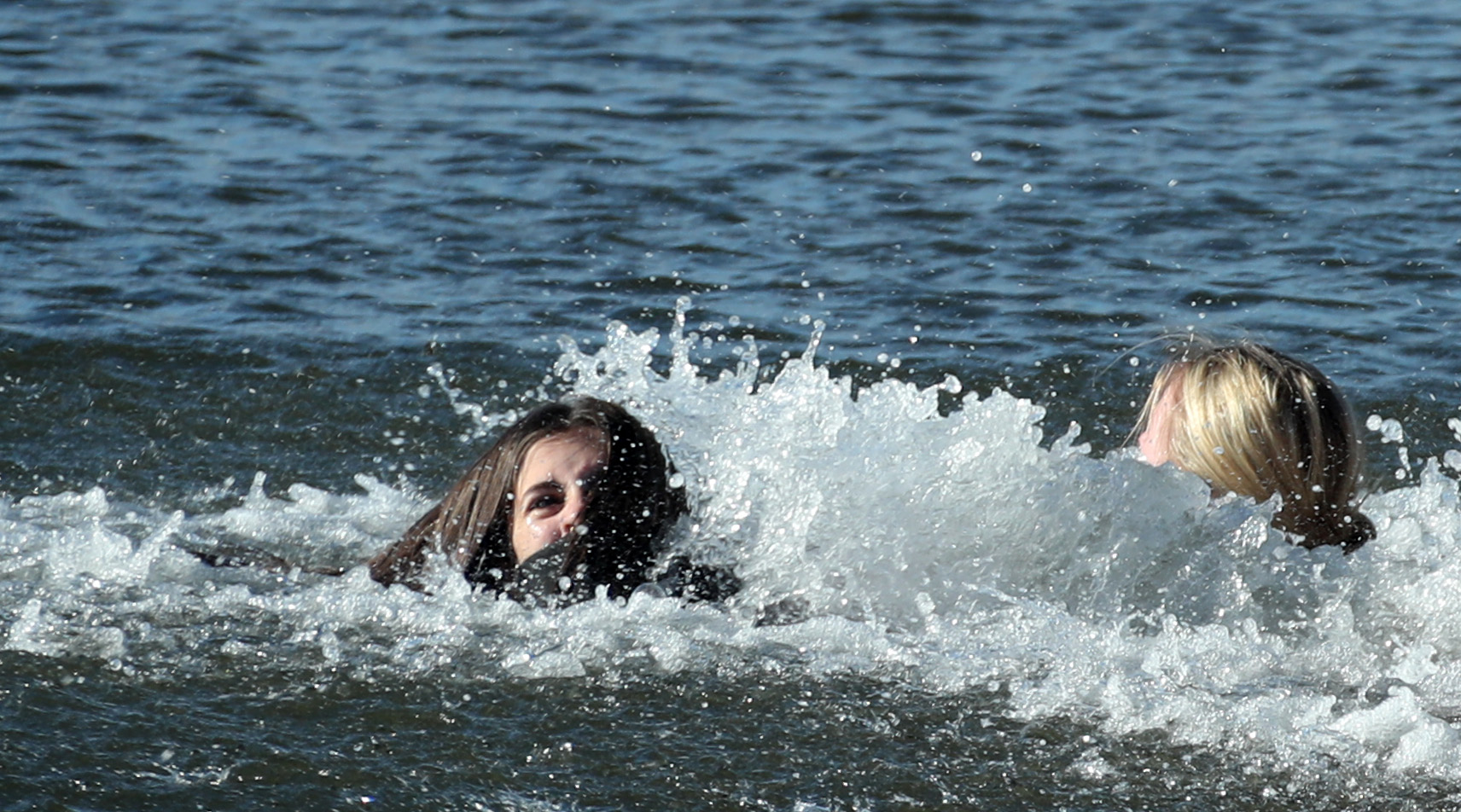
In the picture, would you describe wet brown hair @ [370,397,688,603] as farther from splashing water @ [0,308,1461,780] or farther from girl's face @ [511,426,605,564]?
splashing water @ [0,308,1461,780]

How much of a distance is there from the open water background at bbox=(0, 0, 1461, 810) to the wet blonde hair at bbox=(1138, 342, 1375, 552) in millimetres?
160

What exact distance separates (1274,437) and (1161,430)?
13.2 inches

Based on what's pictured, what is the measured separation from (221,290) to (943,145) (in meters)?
4.03

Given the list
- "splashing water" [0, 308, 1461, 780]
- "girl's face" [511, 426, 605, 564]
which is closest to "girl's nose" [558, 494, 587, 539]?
"girl's face" [511, 426, 605, 564]

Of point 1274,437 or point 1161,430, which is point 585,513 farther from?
point 1274,437

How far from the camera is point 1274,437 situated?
5285mm

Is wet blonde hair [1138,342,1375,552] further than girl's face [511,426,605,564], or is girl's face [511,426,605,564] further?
wet blonde hair [1138,342,1375,552]

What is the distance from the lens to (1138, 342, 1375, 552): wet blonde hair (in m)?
5.27

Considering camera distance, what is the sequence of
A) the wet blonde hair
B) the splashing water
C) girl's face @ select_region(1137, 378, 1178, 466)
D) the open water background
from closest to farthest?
1. the open water background
2. the splashing water
3. the wet blonde hair
4. girl's face @ select_region(1137, 378, 1178, 466)

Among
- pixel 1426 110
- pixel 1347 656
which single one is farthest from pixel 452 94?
pixel 1347 656

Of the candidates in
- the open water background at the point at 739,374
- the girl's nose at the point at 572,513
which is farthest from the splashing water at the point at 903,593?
the girl's nose at the point at 572,513

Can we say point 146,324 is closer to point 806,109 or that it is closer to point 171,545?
point 171,545

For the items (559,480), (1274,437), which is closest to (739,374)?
(559,480)

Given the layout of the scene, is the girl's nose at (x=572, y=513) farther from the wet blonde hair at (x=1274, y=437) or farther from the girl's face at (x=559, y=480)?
the wet blonde hair at (x=1274, y=437)
